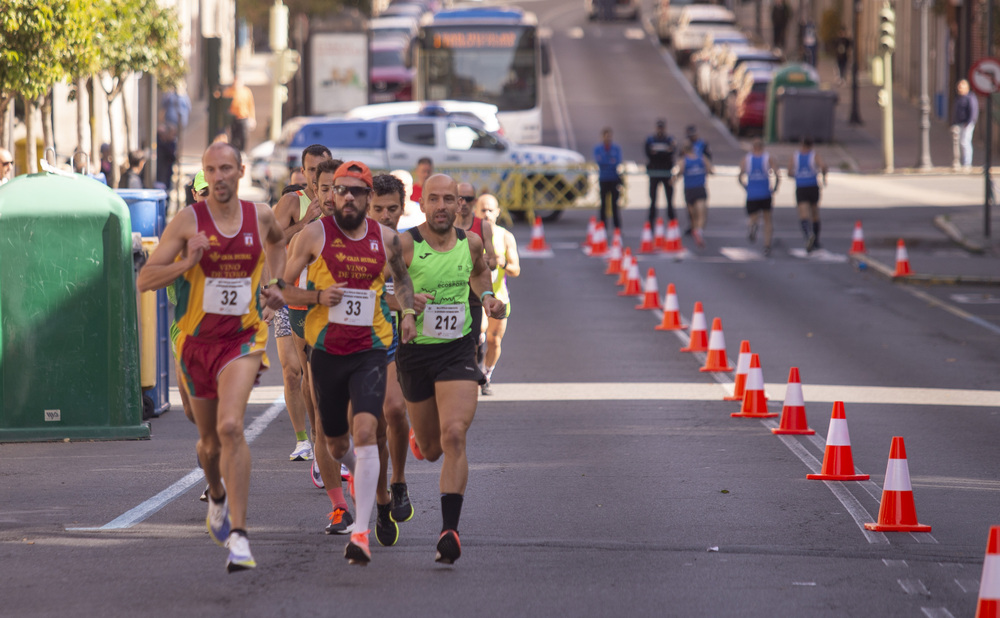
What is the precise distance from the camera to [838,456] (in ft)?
31.2

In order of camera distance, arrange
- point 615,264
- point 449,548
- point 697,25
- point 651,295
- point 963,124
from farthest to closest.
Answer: point 697,25 → point 963,124 → point 615,264 → point 651,295 → point 449,548

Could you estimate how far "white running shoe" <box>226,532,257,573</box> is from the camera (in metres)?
6.99

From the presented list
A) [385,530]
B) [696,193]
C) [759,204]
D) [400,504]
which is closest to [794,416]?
[400,504]

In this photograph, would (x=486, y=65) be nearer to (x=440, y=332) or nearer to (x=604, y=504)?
(x=604, y=504)

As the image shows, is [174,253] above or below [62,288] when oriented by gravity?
above

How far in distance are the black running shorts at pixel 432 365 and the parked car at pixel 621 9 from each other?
74.6 meters

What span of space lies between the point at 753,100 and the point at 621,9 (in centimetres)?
3670

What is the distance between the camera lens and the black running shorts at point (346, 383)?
24.5 ft

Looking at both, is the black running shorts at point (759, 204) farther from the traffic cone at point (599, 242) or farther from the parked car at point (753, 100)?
the parked car at point (753, 100)

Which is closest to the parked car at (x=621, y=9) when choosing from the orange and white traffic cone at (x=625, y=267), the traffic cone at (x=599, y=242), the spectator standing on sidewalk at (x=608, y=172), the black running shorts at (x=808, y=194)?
the spectator standing on sidewalk at (x=608, y=172)

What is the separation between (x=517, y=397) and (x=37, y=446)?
4038 millimetres

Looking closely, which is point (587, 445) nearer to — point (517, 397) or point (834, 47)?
point (517, 397)

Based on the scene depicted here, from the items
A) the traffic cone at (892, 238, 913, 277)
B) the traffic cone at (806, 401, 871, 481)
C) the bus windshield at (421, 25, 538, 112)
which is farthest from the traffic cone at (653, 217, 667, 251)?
the traffic cone at (806, 401, 871, 481)

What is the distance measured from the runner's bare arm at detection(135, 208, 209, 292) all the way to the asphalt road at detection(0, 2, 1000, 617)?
1330 millimetres
